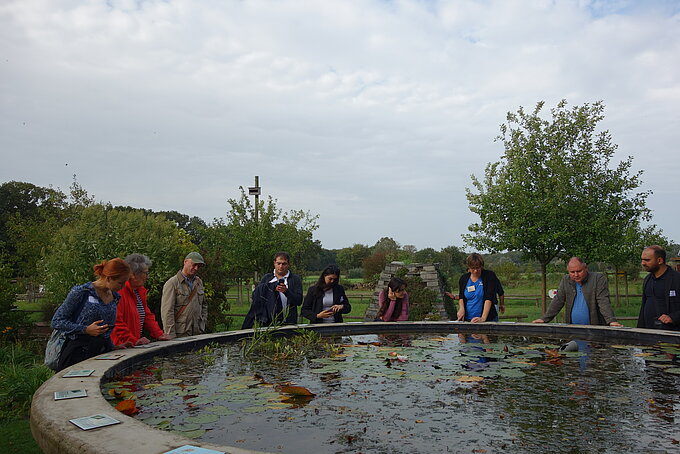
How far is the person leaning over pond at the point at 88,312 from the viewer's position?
12.4ft

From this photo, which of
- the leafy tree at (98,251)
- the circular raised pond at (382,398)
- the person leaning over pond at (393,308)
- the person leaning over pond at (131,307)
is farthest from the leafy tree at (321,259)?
the circular raised pond at (382,398)

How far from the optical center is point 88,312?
3840 millimetres

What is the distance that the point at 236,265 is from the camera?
16922 millimetres

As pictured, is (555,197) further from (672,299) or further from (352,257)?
(352,257)

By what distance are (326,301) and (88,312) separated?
3.45 metres

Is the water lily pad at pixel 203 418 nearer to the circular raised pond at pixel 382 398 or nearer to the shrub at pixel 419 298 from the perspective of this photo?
the circular raised pond at pixel 382 398

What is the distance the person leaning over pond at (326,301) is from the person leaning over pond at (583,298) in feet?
8.11

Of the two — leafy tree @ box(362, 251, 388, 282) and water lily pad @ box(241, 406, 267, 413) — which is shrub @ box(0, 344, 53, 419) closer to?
water lily pad @ box(241, 406, 267, 413)

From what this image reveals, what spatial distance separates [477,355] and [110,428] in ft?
11.0

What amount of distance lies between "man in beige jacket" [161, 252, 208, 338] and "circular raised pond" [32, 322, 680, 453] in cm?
58

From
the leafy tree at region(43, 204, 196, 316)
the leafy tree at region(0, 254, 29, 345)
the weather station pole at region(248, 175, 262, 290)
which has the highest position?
the weather station pole at region(248, 175, 262, 290)

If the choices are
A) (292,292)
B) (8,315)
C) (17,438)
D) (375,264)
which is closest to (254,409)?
(17,438)

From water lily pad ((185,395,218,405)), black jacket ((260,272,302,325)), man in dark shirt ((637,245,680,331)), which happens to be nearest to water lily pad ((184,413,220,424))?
water lily pad ((185,395,218,405))

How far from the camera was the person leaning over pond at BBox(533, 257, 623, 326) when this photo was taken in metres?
5.86
